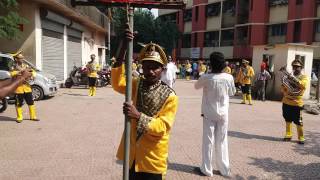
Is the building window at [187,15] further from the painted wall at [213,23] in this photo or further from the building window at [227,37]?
the building window at [227,37]

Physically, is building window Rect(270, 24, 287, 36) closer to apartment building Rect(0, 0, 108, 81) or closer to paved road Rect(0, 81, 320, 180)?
apartment building Rect(0, 0, 108, 81)

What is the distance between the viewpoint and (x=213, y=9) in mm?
41312

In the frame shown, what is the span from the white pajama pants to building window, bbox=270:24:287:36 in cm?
2966

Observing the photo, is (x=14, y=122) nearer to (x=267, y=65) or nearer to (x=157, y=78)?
(x=157, y=78)

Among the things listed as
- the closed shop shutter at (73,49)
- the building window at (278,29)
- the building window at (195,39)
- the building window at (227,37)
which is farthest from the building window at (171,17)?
the closed shop shutter at (73,49)

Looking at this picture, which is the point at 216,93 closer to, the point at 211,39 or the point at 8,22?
the point at 8,22

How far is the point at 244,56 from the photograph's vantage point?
36.4 metres

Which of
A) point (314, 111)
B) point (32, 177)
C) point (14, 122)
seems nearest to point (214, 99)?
→ point (32, 177)

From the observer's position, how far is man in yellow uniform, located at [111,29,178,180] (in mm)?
2988

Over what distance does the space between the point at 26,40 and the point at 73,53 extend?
644 centimetres

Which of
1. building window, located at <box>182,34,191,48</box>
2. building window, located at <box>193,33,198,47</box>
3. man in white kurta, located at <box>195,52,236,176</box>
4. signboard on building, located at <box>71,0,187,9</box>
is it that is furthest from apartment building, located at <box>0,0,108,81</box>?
building window, located at <box>182,34,191,48</box>

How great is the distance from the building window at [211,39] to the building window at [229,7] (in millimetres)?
2886

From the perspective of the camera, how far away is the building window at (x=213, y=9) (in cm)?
4069

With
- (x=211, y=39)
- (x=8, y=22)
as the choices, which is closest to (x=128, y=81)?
(x=8, y=22)
